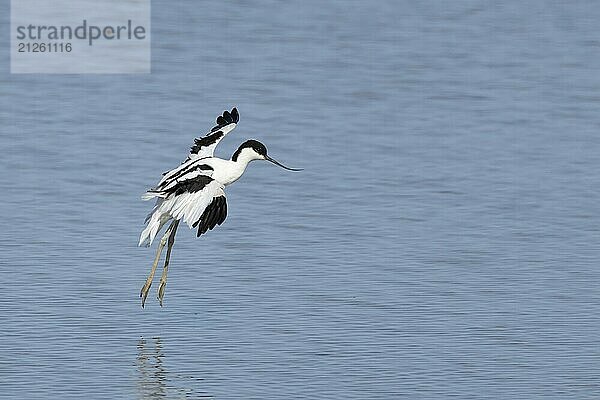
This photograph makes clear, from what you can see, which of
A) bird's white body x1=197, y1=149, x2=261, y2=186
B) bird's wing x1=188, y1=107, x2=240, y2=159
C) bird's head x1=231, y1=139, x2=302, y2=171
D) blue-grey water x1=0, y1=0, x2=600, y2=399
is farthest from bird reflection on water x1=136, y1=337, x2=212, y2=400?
bird's wing x1=188, y1=107, x2=240, y2=159

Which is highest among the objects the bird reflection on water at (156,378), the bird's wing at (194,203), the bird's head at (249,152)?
the bird's head at (249,152)

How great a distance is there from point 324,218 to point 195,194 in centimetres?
262

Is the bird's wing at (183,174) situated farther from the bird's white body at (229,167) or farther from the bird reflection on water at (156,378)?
the bird reflection on water at (156,378)

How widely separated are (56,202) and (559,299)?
14.6ft

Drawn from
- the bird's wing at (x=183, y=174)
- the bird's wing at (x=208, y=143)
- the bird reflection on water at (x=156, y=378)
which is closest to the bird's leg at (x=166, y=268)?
the bird's wing at (x=183, y=174)

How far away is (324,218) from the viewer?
13508 mm

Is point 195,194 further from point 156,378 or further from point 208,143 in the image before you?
point 156,378

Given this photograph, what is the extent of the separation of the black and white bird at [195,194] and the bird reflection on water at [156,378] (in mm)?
881

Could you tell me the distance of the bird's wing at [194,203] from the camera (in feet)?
35.5

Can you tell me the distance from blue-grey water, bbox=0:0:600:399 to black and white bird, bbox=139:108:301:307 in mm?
384

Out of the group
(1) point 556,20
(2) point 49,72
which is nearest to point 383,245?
(2) point 49,72

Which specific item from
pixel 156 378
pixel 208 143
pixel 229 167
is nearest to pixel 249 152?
pixel 229 167

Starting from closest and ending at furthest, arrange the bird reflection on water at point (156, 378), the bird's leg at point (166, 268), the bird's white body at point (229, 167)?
the bird reflection on water at point (156, 378) < the bird's leg at point (166, 268) < the bird's white body at point (229, 167)

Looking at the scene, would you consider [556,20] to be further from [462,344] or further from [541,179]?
[462,344]
